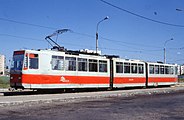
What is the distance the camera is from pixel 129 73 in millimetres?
33000

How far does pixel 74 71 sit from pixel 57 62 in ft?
6.57

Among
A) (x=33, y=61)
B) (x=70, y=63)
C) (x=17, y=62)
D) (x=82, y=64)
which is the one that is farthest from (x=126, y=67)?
(x=17, y=62)

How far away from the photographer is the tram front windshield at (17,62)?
22797 mm

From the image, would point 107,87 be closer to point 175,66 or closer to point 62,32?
point 62,32

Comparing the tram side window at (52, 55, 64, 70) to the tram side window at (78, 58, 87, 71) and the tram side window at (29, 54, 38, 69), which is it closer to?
the tram side window at (29, 54, 38, 69)

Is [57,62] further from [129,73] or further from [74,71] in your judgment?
[129,73]

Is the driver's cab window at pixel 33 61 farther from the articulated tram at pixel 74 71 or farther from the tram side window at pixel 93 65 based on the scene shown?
the tram side window at pixel 93 65

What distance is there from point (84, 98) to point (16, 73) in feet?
16.3

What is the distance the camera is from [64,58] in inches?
993

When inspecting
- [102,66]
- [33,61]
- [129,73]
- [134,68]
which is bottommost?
[129,73]

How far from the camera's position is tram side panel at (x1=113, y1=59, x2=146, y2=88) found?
3147cm

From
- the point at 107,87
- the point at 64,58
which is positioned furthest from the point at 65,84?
the point at 107,87

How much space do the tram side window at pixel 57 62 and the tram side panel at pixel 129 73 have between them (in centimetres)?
744

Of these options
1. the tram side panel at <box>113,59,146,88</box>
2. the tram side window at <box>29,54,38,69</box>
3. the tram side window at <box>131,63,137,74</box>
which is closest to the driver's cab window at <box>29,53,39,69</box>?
the tram side window at <box>29,54,38,69</box>
